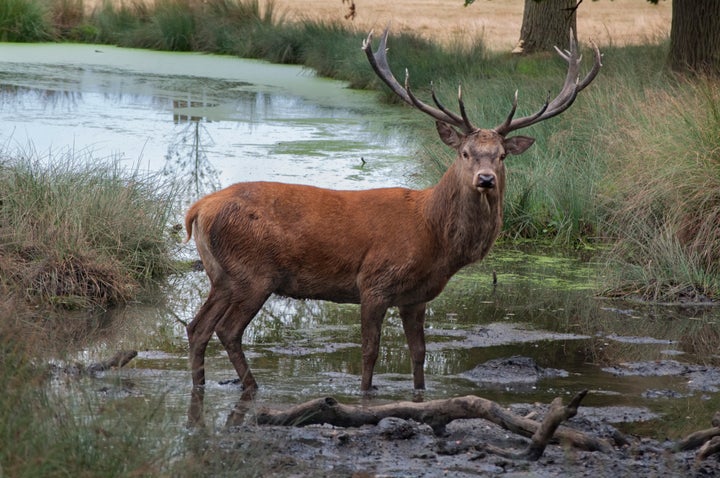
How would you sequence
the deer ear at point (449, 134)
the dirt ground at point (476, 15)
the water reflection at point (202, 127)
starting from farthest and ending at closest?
the dirt ground at point (476, 15) → the water reflection at point (202, 127) → the deer ear at point (449, 134)

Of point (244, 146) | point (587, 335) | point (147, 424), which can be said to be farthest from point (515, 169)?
point (147, 424)

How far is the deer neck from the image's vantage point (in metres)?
7.36

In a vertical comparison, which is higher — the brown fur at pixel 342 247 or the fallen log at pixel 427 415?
the brown fur at pixel 342 247

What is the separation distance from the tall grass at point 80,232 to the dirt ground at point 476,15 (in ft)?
79.1

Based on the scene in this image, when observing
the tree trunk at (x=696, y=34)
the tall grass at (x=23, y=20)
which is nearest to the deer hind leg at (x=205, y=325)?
A: the tree trunk at (x=696, y=34)

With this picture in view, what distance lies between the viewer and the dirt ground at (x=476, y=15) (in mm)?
36434

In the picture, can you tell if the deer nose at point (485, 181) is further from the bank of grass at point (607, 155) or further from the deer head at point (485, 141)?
the bank of grass at point (607, 155)

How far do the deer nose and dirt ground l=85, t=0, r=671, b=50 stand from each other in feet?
87.6

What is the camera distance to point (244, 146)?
16.6 m

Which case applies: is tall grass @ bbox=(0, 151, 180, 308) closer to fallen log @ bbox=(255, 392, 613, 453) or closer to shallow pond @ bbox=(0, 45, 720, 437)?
shallow pond @ bbox=(0, 45, 720, 437)

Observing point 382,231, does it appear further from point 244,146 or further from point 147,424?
point 244,146

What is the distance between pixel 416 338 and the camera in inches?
296

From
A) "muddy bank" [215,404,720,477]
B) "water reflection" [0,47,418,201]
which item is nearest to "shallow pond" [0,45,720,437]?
"water reflection" [0,47,418,201]

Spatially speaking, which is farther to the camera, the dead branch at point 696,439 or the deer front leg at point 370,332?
the deer front leg at point 370,332
